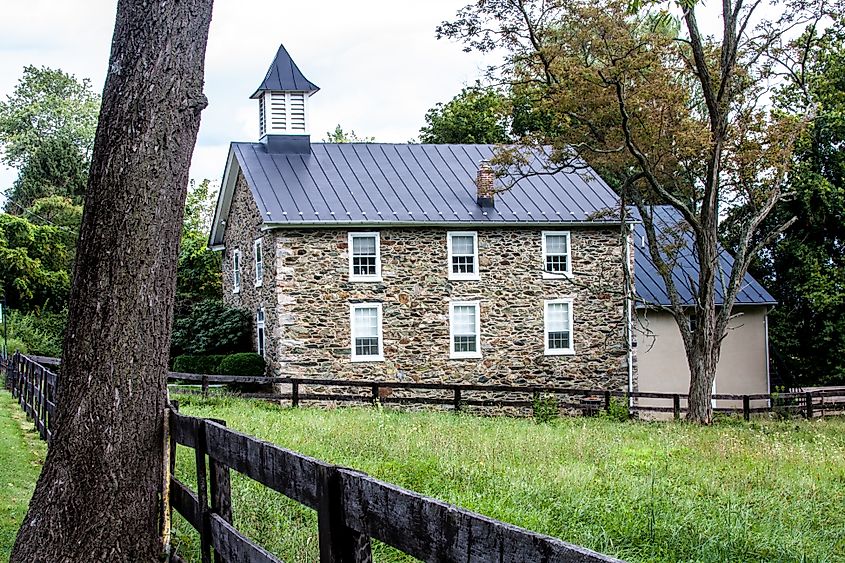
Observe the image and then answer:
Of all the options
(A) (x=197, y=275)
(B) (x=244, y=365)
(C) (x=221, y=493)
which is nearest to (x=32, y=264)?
(A) (x=197, y=275)

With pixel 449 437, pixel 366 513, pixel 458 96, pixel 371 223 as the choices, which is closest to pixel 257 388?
pixel 371 223

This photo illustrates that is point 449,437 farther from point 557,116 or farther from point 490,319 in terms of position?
point 490,319

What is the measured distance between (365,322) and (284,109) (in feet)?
24.0

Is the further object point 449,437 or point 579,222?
point 579,222

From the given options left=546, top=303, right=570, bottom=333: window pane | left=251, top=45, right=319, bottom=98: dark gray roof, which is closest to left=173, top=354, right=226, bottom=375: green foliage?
left=251, top=45, right=319, bottom=98: dark gray roof

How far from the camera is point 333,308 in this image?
89.2 feet

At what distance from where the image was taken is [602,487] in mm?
8867

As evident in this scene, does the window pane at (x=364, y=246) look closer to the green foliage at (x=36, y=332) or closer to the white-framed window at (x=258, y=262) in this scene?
the white-framed window at (x=258, y=262)

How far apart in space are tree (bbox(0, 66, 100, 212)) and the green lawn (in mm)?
43518

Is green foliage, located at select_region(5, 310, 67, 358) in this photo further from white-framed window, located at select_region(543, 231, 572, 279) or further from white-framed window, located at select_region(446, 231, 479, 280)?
white-framed window, located at select_region(543, 231, 572, 279)

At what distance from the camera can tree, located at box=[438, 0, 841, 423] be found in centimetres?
2202

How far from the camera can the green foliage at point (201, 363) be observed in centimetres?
2928

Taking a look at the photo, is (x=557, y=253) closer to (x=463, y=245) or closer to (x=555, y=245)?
(x=555, y=245)

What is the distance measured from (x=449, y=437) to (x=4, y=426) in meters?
6.71
